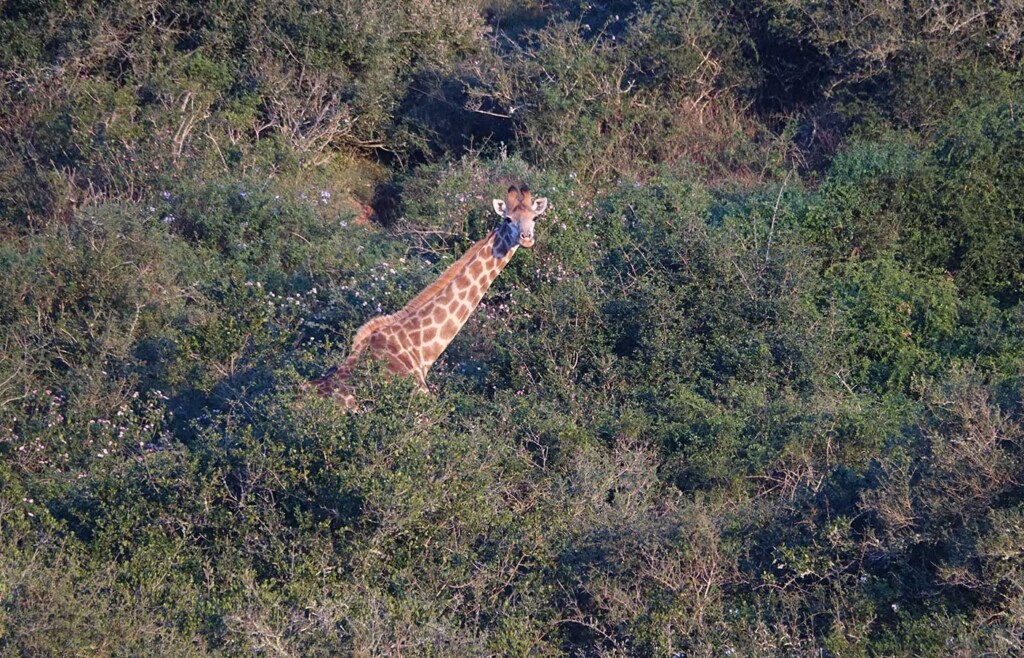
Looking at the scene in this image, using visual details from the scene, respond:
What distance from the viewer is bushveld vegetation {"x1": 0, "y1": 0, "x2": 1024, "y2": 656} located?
669 cm

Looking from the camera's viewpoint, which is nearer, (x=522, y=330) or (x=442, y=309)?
(x=442, y=309)

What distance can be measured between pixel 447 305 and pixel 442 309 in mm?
45

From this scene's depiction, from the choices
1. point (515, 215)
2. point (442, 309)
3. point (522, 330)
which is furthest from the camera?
point (522, 330)

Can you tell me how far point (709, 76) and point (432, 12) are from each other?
2.99 meters

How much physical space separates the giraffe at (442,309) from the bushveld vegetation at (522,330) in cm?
27

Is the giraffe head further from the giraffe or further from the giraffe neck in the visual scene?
the giraffe neck

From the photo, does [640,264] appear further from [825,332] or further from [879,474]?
[879,474]

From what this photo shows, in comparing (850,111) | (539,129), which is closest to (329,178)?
(539,129)

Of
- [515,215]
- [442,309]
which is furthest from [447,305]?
[515,215]

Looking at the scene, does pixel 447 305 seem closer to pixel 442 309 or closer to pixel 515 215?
pixel 442 309

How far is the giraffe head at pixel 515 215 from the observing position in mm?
9453

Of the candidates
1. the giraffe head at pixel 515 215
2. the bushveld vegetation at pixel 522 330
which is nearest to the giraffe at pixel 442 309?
the giraffe head at pixel 515 215

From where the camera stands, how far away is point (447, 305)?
9.13 metres

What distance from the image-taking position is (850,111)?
42.0ft
